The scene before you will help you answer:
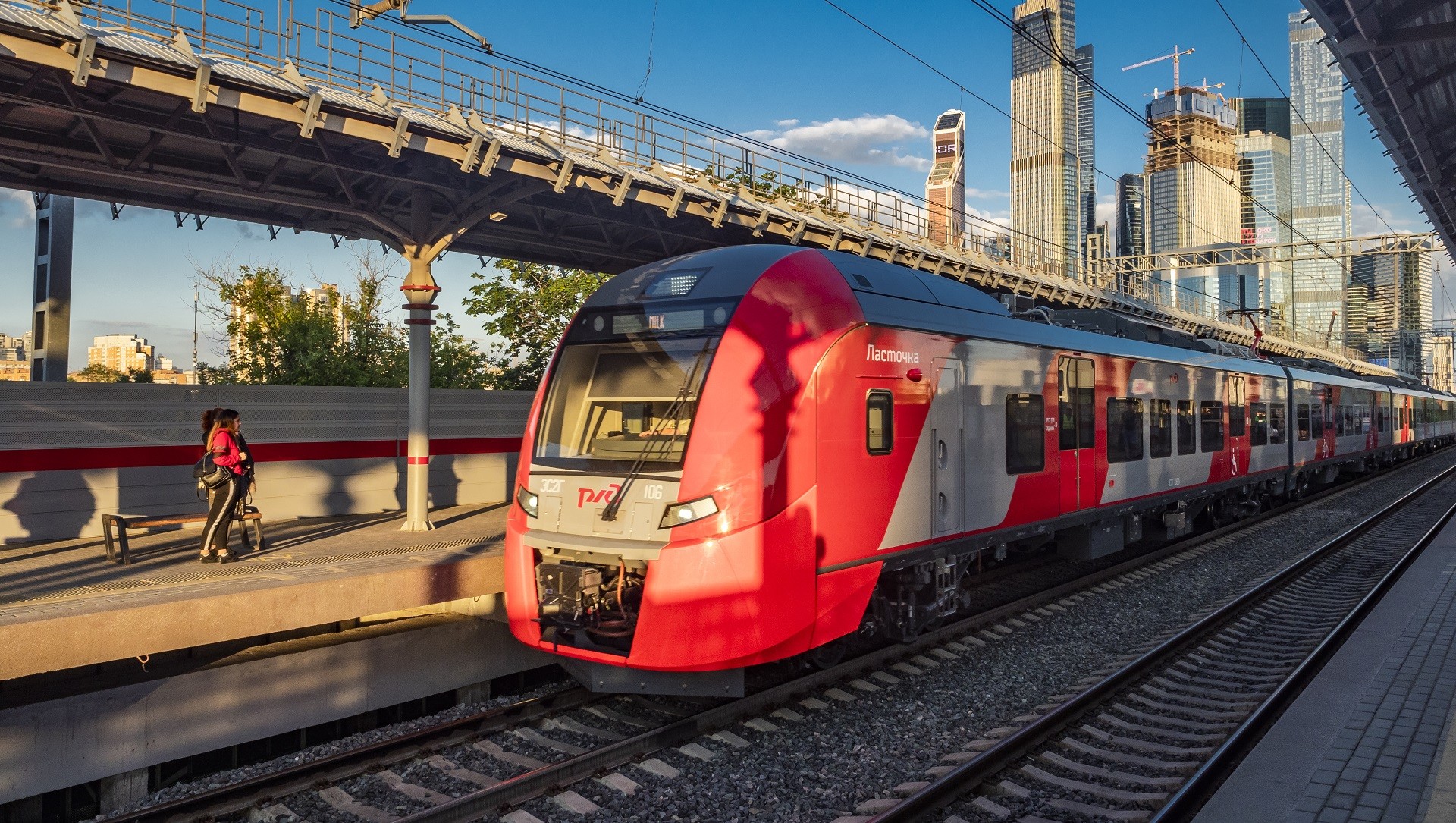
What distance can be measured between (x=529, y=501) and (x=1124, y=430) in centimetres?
802

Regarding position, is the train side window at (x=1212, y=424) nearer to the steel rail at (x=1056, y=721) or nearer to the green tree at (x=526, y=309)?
the steel rail at (x=1056, y=721)

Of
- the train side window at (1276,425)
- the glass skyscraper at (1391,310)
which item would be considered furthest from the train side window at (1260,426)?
the glass skyscraper at (1391,310)

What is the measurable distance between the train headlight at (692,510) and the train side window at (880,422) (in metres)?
1.57

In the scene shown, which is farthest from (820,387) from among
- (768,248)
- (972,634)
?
(972,634)

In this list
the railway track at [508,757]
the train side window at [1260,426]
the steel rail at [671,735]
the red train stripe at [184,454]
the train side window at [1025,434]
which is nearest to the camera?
the steel rail at [671,735]

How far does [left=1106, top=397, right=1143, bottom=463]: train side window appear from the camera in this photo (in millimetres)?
11695

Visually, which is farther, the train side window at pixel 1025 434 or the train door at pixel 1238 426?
the train door at pixel 1238 426

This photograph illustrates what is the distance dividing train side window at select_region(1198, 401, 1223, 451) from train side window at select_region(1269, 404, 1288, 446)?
3.60 m

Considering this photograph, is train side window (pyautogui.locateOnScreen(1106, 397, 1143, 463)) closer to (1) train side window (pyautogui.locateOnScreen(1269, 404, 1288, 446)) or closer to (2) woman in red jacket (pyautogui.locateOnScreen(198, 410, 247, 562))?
(1) train side window (pyautogui.locateOnScreen(1269, 404, 1288, 446))

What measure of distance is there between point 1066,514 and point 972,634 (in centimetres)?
222

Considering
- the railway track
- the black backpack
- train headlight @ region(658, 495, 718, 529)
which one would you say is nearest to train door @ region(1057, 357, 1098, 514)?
the railway track

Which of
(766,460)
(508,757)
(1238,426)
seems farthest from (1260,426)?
(508,757)

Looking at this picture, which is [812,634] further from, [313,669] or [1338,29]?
[1338,29]

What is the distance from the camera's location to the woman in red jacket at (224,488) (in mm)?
8859
